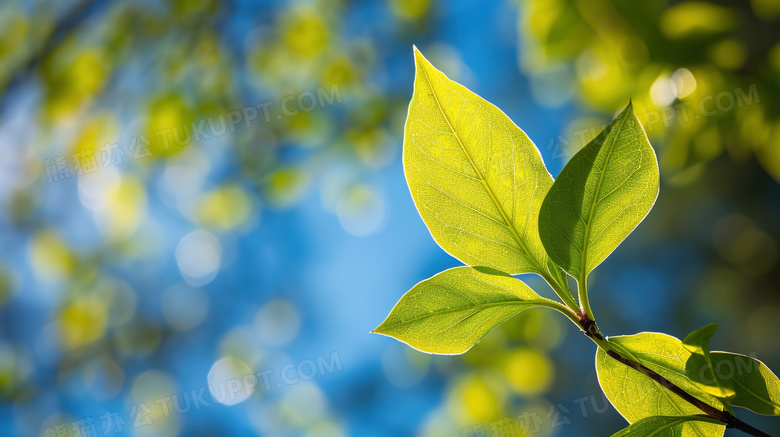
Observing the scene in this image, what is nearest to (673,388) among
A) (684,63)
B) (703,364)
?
(703,364)

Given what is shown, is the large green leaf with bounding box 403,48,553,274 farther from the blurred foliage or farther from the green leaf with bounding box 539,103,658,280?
the blurred foliage

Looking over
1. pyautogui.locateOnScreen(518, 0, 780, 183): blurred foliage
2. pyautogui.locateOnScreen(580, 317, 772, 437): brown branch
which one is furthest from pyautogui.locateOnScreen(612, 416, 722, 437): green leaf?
pyautogui.locateOnScreen(518, 0, 780, 183): blurred foliage

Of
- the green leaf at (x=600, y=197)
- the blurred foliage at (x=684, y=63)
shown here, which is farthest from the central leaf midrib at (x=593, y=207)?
the blurred foliage at (x=684, y=63)

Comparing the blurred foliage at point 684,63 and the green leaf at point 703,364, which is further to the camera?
the blurred foliage at point 684,63

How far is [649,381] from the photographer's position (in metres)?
0.35

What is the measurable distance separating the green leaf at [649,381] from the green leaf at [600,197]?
0.06 metres

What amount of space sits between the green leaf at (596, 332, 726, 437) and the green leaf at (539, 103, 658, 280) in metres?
0.06

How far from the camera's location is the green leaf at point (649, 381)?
12.6 inches

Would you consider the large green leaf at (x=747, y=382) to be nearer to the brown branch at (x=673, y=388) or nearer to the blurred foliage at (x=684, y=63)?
the brown branch at (x=673, y=388)

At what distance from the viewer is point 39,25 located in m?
2.24

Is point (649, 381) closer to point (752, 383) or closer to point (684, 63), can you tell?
point (752, 383)

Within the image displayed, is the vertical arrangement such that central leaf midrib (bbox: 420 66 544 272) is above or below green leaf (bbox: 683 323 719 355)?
above

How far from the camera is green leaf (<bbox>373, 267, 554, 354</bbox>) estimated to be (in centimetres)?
33

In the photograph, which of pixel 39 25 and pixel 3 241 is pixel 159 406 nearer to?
pixel 3 241
